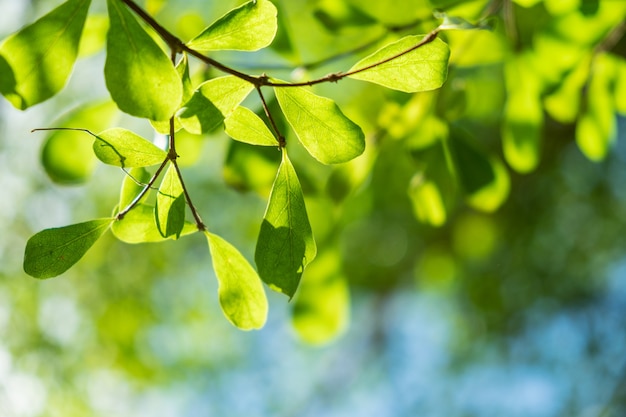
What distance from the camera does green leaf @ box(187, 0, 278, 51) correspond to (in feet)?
1.44

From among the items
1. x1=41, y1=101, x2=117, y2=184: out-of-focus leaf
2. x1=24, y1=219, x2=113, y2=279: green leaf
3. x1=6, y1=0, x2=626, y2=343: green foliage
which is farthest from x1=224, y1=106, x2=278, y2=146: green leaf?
x1=41, y1=101, x2=117, y2=184: out-of-focus leaf

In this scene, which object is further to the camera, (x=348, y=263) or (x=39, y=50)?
(x=348, y=263)

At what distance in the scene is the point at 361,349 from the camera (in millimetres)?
3914

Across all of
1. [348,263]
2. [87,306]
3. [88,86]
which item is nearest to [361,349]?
[348,263]

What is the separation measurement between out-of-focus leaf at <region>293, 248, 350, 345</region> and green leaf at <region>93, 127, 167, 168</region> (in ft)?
1.62

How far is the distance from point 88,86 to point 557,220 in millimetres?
2333

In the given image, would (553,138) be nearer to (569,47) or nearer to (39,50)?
(569,47)

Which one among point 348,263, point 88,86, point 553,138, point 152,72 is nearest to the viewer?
point 152,72

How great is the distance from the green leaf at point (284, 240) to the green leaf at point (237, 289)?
37 millimetres

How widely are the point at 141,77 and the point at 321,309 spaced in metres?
0.61

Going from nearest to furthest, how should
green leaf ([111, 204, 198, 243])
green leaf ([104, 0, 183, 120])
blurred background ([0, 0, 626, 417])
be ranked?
green leaf ([104, 0, 183, 120])
green leaf ([111, 204, 198, 243])
blurred background ([0, 0, 626, 417])

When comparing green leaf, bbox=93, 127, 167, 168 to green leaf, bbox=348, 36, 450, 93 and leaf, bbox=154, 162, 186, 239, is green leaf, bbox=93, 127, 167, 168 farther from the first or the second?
green leaf, bbox=348, 36, 450, 93

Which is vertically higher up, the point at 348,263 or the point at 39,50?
the point at 39,50

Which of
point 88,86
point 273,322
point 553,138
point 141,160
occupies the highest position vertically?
point 141,160
